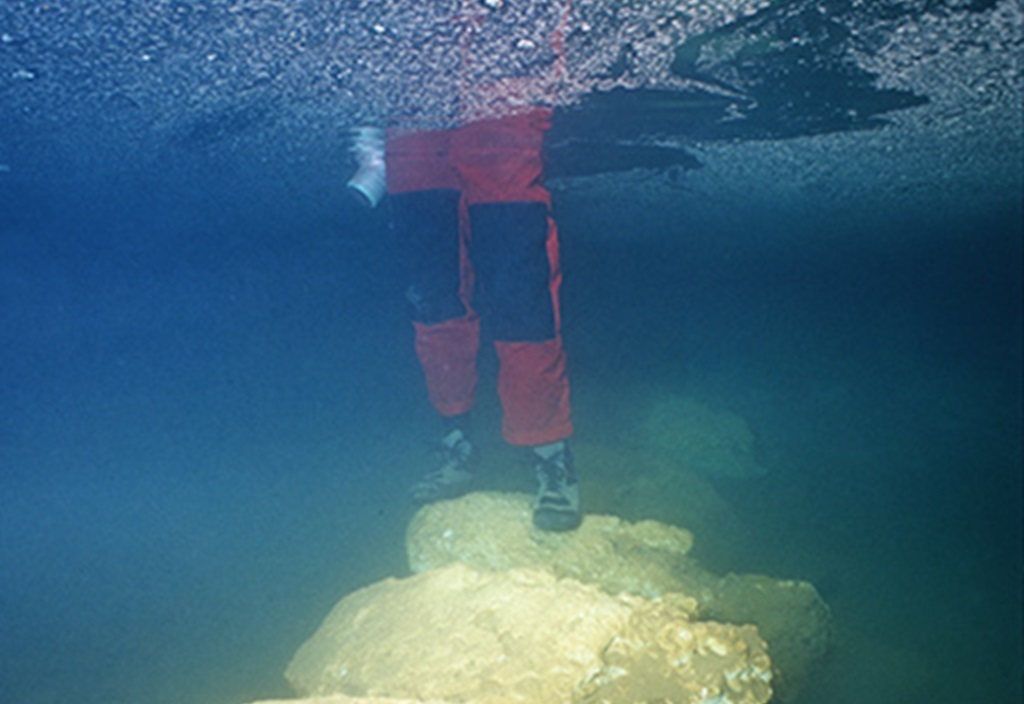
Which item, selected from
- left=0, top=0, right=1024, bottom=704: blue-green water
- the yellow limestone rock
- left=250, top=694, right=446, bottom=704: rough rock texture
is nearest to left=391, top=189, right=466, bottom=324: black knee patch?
left=0, top=0, right=1024, bottom=704: blue-green water

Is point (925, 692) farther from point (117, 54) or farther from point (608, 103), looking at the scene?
point (117, 54)

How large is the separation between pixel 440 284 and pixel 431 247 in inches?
7.2

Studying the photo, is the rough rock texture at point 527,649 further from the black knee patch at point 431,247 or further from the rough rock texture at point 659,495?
the black knee patch at point 431,247

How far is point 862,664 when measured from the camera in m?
2.72

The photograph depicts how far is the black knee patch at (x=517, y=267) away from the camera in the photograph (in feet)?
8.52

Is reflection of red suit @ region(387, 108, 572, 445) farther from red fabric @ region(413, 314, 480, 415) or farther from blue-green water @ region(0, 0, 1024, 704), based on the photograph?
blue-green water @ region(0, 0, 1024, 704)

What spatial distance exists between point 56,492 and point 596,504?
147 inches

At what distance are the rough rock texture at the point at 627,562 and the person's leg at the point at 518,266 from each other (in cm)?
47

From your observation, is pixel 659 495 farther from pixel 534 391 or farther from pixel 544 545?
pixel 534 391

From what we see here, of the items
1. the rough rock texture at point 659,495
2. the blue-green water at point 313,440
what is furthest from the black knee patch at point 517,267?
the blue-green water at point 313,440

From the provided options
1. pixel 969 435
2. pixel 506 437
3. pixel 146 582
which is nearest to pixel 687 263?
pixel 969 435

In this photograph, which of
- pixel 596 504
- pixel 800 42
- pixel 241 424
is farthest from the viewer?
pixel 241 424

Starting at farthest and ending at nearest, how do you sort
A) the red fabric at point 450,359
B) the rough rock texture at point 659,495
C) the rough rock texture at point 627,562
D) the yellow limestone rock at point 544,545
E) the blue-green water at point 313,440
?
1. the rough rock texture at point 659,495
2. the red fabric at point 450,359
3. the blue-green water at point 313,440
4. the yellow limestone rock at point 544,545
5. the rough rock texture at point 627,562

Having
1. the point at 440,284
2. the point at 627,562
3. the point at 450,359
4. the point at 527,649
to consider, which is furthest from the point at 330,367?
the point at 527,649
